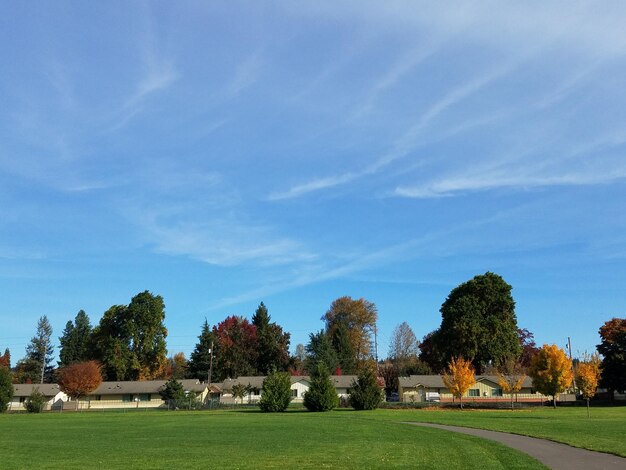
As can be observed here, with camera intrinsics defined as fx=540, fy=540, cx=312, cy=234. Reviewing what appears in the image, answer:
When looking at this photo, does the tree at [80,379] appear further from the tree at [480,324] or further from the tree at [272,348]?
the tree at [480,324]

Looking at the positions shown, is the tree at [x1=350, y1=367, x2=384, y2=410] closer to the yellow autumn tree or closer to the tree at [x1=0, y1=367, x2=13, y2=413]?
the yellow autumn tree

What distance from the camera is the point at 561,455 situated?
17.3 meters

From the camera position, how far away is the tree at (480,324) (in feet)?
236

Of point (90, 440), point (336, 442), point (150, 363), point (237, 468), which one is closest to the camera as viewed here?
point (237, 468)

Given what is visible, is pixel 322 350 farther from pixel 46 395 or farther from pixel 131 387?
pixel 46 395

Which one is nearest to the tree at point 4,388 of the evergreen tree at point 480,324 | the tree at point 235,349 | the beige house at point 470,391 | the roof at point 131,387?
the roof at point 131,387

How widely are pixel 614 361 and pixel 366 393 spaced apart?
113 ft

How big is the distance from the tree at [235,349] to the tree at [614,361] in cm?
5861

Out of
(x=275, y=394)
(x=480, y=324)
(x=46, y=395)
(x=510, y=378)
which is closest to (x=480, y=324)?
(x=480, y=324)

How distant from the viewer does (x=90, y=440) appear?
84.5ft

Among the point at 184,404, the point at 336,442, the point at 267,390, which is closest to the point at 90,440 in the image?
the point at 336,442

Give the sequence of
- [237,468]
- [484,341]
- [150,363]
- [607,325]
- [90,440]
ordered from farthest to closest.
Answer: [150,363], [607,325], [484,341], [90,440], [237,468]

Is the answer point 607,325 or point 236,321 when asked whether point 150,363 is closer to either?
point 236,321

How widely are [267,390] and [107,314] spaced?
49192mm
